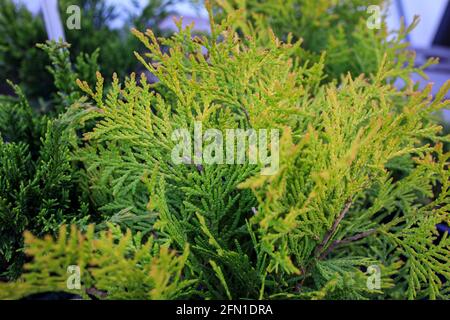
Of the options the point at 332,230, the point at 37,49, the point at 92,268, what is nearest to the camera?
the point at 92,268

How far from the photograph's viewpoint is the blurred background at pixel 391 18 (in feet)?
9.91

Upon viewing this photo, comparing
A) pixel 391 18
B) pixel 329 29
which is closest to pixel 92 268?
pixel 329 29

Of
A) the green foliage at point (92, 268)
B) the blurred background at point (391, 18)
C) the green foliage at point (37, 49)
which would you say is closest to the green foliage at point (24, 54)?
the green foliage at point (37, 49)

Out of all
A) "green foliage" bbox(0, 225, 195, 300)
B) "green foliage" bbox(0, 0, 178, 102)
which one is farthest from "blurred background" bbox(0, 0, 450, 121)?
"green foliage" bbox(0, 225, 195, 300)

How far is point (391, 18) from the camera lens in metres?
4.87

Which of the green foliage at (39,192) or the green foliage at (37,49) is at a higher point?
the green foliage at (37,49)

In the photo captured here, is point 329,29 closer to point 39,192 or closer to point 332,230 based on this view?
point 332,230

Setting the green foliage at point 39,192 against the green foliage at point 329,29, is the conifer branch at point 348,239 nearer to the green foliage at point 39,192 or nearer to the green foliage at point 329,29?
the green foliage at point 39,192

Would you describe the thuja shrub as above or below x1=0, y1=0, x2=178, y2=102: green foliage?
below

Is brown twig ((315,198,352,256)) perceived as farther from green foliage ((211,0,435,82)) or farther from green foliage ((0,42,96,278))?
green foliage ((211,0,435,82))

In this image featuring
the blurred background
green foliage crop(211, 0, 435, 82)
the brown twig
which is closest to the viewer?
the brown twig

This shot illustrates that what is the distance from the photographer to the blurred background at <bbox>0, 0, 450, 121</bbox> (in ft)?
9.91

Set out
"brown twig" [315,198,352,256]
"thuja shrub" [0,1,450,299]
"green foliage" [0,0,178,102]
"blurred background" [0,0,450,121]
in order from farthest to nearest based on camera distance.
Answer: "blurred background" [0,0,450,121] → "green foliage" [0,0,178,102] → "brown twig" [315,198,352,256] → "thuja shrub" [0,1,450,299]
